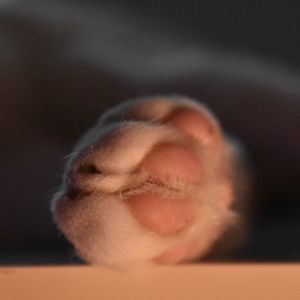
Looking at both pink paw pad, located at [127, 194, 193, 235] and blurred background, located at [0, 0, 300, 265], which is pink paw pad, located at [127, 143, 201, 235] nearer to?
pink paw pad, located at [127, 194, 193, 235]

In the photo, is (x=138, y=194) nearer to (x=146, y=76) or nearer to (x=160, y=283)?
(x=160, y=283)

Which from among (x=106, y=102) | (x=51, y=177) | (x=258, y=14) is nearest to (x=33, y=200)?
(x=51, y=177)

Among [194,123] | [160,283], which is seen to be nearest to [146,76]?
Result: [194,123]

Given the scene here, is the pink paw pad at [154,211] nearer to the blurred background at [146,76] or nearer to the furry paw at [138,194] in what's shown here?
the furry paw at [138,194]

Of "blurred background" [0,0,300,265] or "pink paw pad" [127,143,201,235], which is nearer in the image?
"pink paw pad" [127,143,201,235]

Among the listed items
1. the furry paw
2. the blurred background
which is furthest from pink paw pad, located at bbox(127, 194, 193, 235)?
the blurred background

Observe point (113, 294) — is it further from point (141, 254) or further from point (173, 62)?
point (173, 62)
